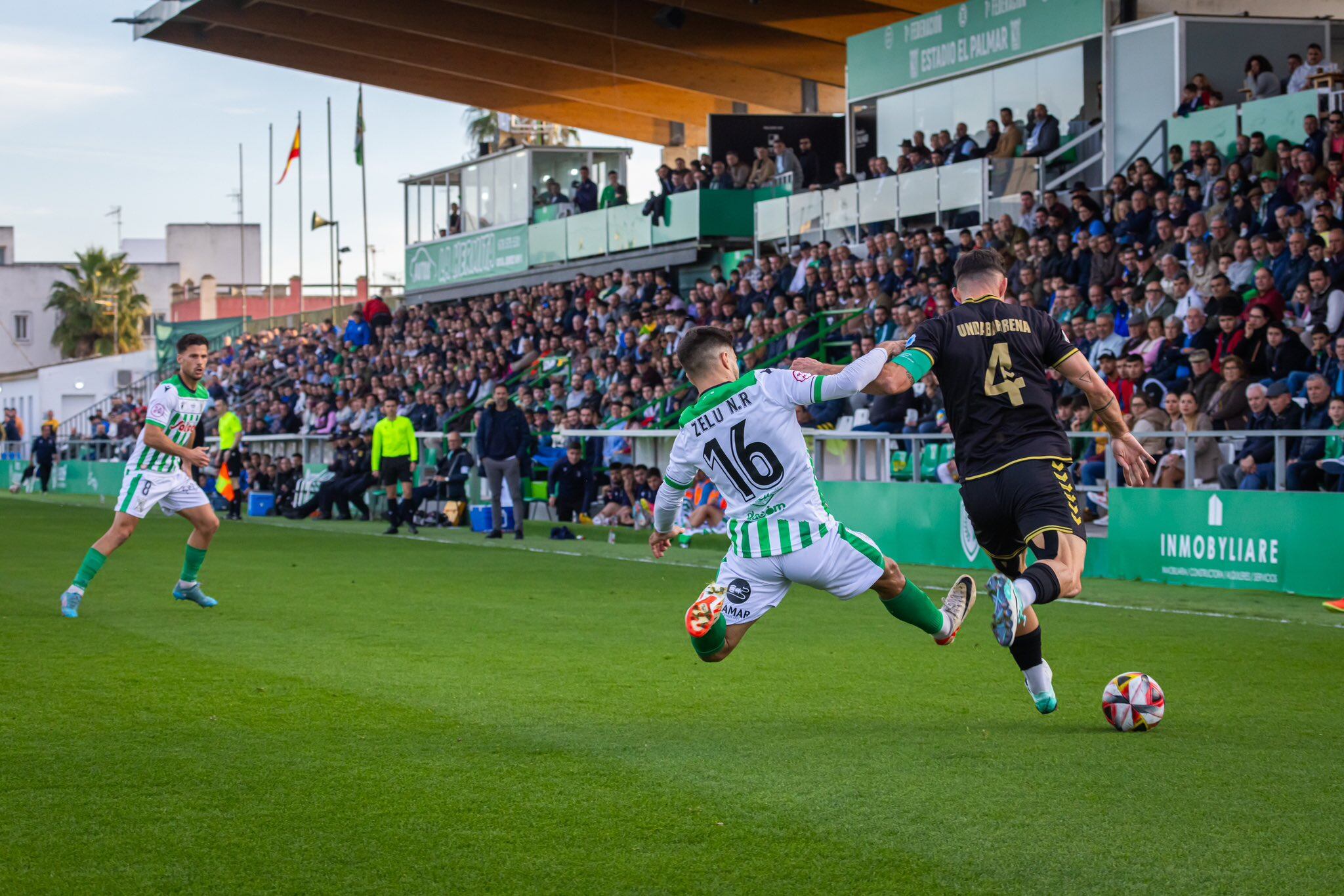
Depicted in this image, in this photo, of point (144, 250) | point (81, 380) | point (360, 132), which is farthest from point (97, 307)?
point (360, 132)

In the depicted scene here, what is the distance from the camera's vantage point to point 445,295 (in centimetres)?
4184

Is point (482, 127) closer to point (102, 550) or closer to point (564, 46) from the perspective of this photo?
point (564, 46)

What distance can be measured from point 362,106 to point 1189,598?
41445 millimetres

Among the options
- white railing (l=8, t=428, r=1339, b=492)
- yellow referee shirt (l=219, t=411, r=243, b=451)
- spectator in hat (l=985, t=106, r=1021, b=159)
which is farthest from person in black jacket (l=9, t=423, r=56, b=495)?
spectator in hat (l=985, t=106, r=1021, b=159)

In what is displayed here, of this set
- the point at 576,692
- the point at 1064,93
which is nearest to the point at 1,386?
Answer: the point at 1064,93

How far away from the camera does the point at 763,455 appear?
6.92m

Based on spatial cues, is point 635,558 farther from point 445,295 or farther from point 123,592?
point 445,295

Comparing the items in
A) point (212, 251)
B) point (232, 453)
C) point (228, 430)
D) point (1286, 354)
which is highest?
point (212, 251)

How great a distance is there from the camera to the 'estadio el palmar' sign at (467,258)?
126 feet

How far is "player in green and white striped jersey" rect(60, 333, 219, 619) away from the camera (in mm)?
12102

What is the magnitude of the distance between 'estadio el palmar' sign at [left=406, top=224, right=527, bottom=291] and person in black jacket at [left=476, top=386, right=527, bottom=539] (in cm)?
1598

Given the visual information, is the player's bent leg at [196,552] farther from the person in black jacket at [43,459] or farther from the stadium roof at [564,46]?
the person in black jacket at [43,459]

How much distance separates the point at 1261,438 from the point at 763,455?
9.09 meters

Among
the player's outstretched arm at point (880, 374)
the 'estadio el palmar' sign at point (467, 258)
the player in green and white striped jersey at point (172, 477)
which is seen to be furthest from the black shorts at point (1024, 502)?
the 'estadio el palmar' sign at point (467, 258)
